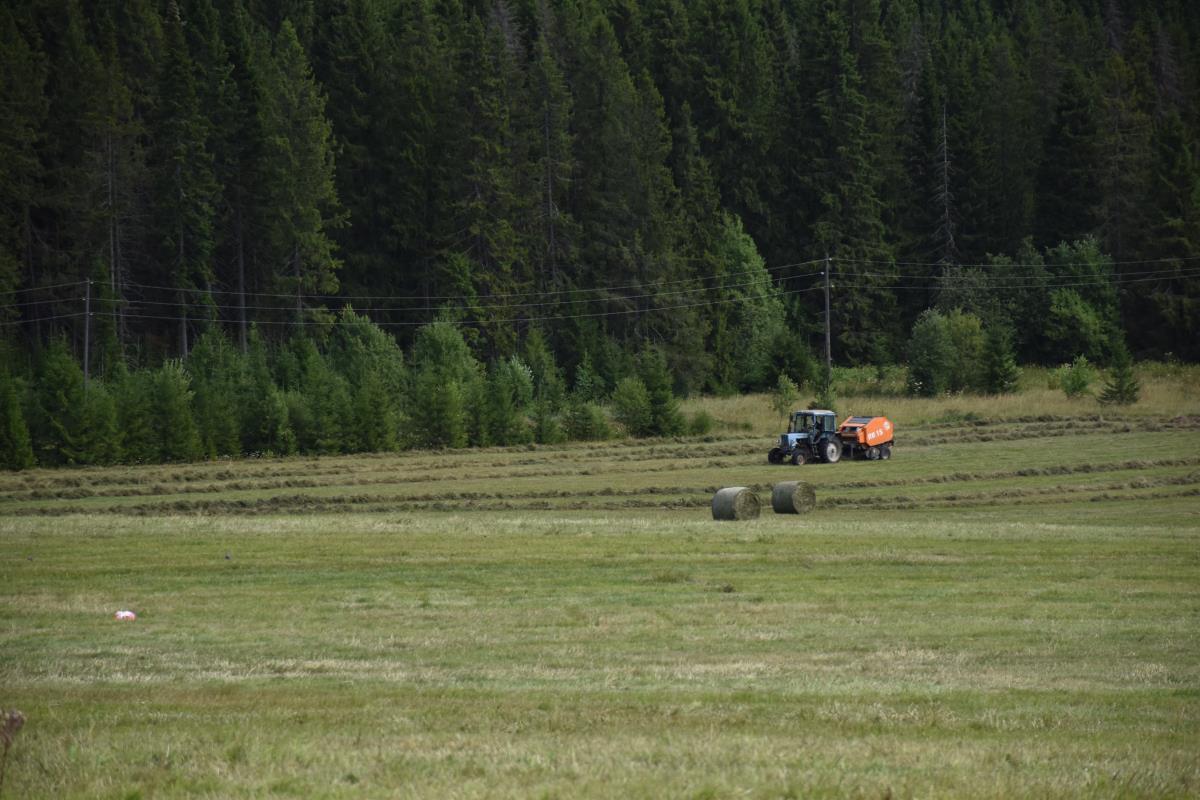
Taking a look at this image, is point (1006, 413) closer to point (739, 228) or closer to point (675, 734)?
point (739, 228)

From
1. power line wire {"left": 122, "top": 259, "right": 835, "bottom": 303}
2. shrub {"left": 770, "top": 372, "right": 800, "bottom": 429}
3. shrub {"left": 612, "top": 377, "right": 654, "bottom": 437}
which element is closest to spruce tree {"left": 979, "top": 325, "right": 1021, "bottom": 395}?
shrub {"left": 770, "top": 372, "right": 800, "bottom": 429}

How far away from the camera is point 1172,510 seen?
115ft

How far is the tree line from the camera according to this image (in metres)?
83.1

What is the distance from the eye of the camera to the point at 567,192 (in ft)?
317

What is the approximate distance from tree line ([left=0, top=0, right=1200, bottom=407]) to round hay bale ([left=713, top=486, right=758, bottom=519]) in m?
A: 43.7

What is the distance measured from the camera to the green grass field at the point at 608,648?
9.87m

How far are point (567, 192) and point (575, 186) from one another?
2.92ft

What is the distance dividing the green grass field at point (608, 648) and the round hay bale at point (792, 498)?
66 cm

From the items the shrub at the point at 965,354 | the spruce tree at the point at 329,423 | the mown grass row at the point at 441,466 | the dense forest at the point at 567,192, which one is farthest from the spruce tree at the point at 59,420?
the shrub at the point at 965,354

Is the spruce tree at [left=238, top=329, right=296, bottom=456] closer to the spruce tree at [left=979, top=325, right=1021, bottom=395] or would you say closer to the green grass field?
the green grass field

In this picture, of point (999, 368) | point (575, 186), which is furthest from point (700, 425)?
point (575, 186)

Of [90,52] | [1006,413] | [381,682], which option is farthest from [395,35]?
[381,682]

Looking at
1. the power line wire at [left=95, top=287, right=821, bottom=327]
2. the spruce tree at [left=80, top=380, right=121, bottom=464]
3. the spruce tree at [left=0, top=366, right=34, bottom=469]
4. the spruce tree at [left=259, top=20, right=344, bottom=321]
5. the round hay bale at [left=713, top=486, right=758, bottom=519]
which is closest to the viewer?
the round hay bale at [left=713, top=486, right=758, bottom=519]

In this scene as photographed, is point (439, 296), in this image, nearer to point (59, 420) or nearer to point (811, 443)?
point (59, 420)
